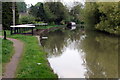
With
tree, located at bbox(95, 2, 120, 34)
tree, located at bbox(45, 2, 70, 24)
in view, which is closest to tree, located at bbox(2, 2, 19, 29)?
tree, located at bbox(95, 2, 120, 34)

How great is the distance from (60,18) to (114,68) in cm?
3807

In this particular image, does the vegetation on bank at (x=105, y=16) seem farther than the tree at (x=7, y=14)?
No

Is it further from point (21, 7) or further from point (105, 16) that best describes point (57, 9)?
point (21, 7)

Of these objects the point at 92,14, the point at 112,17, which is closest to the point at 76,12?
the point at 92,14

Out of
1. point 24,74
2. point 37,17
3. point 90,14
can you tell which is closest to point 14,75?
point 24,74

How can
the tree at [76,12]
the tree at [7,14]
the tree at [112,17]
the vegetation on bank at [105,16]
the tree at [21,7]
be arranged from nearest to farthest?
the tree at [112,17]
the vegetation on bank at [105,16]
the tree at [7,14]
the tree at [21,7]
the tree at [76,12]

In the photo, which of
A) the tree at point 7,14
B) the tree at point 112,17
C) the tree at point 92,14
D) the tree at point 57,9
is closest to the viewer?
the tree at point 112,17

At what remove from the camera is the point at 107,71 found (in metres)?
8.32

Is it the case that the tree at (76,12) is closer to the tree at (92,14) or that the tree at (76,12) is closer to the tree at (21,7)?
the tree at (21,7)

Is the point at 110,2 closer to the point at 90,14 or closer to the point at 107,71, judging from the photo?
the point at 90,14

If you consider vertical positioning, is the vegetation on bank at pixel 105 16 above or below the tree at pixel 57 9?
below

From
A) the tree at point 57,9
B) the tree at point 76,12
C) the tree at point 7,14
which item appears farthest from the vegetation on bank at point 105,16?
the tree at point 76,12

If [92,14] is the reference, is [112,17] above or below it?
below

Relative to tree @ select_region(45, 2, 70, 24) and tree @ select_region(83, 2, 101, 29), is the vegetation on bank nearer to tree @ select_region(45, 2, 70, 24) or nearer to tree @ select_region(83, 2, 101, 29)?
tree @ select_region(83, 2, 101, 29)
